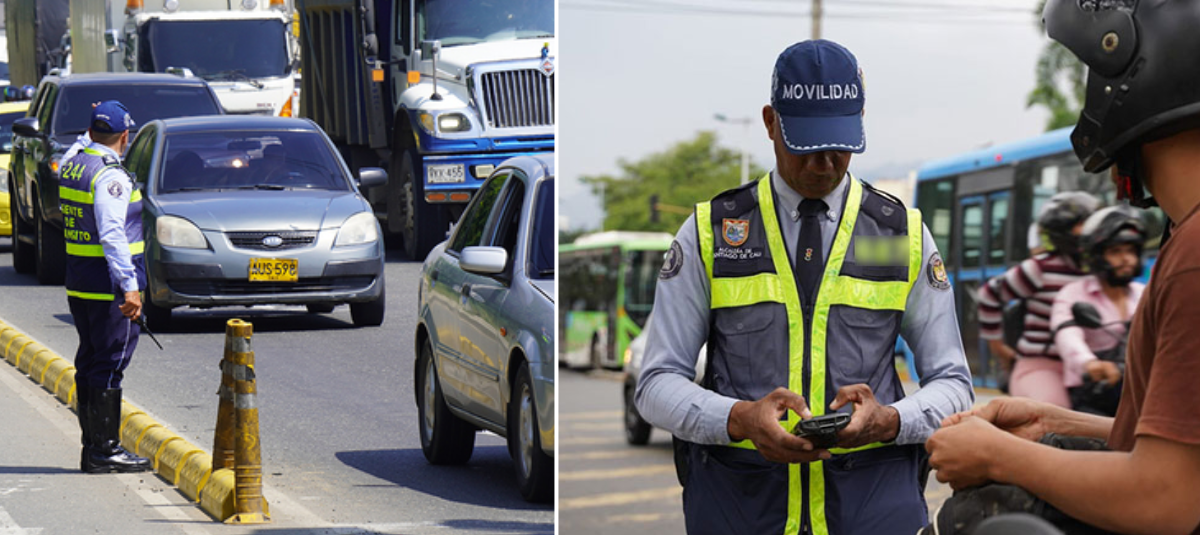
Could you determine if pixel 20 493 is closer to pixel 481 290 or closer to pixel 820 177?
pixel 481 290

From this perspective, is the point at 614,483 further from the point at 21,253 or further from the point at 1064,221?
the point at 1064,221

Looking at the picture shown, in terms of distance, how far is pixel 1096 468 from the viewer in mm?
1981

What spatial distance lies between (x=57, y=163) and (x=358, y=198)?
4439 millimetres

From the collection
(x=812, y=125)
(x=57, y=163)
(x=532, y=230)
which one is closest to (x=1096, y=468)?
(x=812, y=125)

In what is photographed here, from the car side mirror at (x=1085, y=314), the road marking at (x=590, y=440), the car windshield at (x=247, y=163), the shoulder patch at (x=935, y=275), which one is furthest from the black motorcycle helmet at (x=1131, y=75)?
the road marking at (x=590, y=440)

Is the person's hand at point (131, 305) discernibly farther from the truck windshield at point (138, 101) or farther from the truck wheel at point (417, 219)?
the truck wheel at point (417, 219)

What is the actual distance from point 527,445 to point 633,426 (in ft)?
40.0

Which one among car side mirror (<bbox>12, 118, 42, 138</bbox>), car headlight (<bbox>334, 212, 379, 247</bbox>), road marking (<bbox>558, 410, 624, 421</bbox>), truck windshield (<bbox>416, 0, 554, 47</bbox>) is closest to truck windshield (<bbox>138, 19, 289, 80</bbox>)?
truck windshield (<bbox>416, 0, 554, 47</bbox>)

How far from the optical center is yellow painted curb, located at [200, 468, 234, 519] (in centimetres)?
727

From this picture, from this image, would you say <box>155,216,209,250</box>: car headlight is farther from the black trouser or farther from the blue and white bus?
the blue and white bus

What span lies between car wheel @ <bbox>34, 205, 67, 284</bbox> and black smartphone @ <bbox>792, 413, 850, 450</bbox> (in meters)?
15.7

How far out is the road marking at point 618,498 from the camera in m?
14.0

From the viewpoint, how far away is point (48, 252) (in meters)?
17.6

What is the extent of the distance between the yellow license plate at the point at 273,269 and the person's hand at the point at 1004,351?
675cm
